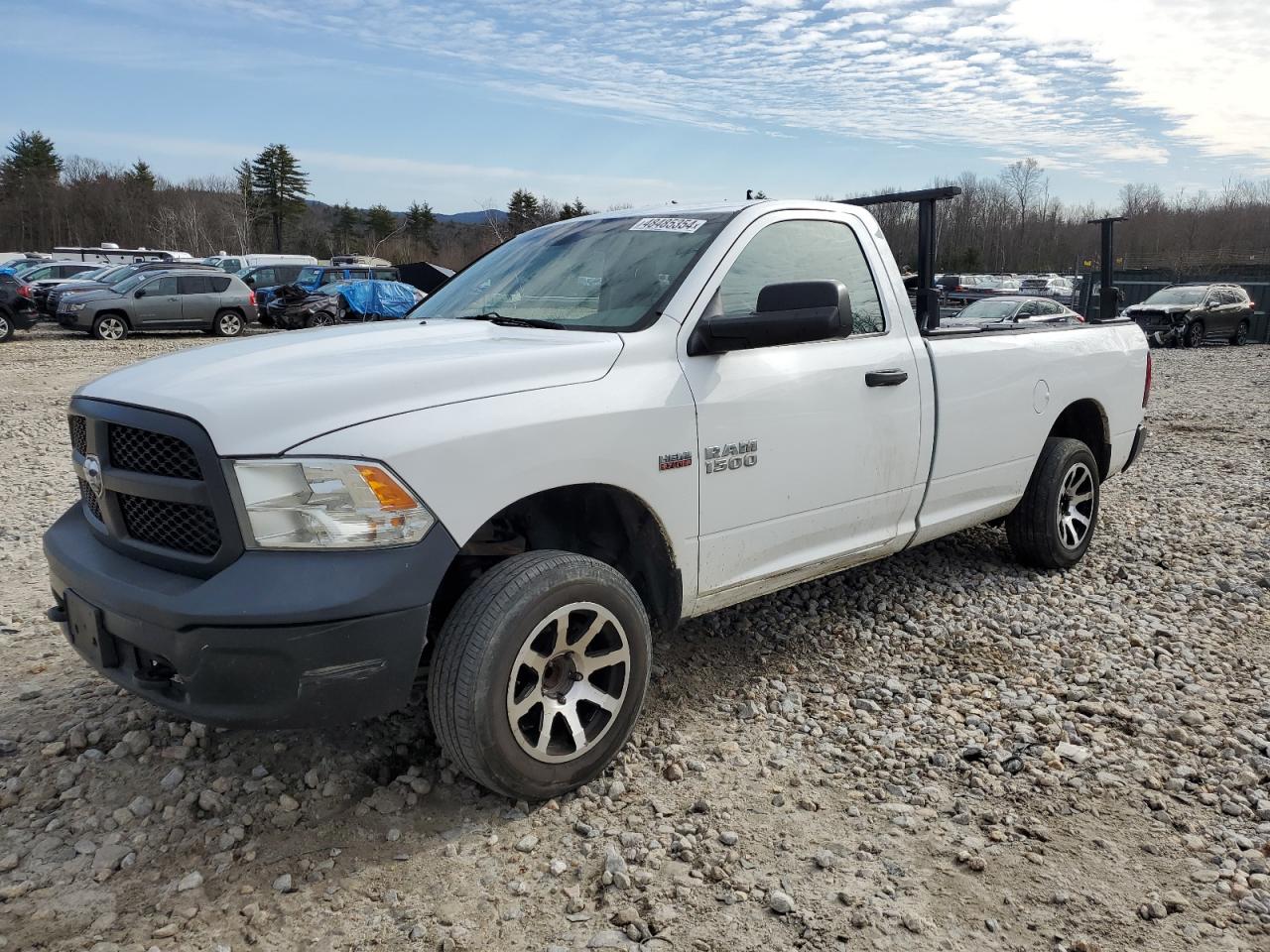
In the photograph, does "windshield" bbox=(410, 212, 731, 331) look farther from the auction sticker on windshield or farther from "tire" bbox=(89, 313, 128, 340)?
"tire" bbox=(89, 313, 128, 340)

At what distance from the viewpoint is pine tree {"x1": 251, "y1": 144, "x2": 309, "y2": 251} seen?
87.1 meters

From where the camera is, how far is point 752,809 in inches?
122

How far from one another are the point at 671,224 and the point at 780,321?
0.88 m

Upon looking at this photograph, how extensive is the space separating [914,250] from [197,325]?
21.1 meters

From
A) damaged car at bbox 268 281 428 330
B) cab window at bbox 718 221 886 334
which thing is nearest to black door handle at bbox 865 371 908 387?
cab window at bbox 718 221 886 334

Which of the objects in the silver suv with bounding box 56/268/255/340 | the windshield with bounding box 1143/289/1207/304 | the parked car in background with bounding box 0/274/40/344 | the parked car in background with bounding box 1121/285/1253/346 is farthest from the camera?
the windshield with bounding box 1143/289/1207/304

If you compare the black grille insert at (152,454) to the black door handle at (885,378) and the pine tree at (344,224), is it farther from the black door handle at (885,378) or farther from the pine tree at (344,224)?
the pine tree at (344,224)

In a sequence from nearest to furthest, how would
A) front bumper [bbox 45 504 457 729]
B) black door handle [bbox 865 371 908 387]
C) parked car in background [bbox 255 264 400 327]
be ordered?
front bumper [bbox 45 504 457 729], black door handle [bbox 865 371 908 387], parked car in background [bbox 255 264 400 327]

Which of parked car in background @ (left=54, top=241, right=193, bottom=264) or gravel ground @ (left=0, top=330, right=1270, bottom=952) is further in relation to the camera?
parked car in background @ (left=54, top=241, right=193, bottom=264)

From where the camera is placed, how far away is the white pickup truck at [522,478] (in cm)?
257

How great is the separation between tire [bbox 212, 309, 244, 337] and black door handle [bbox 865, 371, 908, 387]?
21.5 meters

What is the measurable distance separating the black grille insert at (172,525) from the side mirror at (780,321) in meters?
1.64

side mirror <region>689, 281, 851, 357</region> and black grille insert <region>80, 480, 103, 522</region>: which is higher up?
side mirror <region>689, 281, 851, 357</region>

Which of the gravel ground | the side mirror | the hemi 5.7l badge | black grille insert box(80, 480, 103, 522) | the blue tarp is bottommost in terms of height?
the gravel ground
